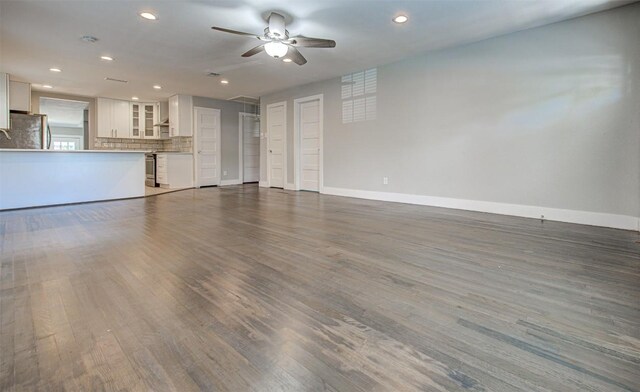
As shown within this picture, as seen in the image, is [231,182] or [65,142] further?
[65,142]

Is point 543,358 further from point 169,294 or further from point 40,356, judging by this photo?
point 40,356

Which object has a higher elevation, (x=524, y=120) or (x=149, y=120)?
(x=149, y=120)

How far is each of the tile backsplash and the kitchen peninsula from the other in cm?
266

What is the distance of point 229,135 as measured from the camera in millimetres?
9297

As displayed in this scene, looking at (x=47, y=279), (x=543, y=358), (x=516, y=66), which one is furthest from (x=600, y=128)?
(x=47, y=279)

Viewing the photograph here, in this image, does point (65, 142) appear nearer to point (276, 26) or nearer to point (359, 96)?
point (359, 96)

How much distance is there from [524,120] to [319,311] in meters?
4.18

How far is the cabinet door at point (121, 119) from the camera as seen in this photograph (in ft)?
29.2

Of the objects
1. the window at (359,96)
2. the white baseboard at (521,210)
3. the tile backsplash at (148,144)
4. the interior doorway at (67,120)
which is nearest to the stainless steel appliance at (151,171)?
the tile backsplash at (148,144)

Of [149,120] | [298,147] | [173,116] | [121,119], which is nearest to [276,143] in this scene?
[298,147]

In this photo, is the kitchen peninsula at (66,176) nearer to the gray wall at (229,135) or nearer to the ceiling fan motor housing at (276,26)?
the gray wall at (229,135)

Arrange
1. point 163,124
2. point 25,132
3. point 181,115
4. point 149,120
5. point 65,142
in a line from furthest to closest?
point 65,142, point 149,120, point 163,124, point 181,115, point 25,132

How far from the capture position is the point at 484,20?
3.92 m

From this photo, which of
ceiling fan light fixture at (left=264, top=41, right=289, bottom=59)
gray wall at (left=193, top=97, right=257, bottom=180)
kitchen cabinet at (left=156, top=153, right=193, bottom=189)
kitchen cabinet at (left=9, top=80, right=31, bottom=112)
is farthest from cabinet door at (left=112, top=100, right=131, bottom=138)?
ceiling fan light fixture at (left=264, top=41, right=289, bottom=59)
